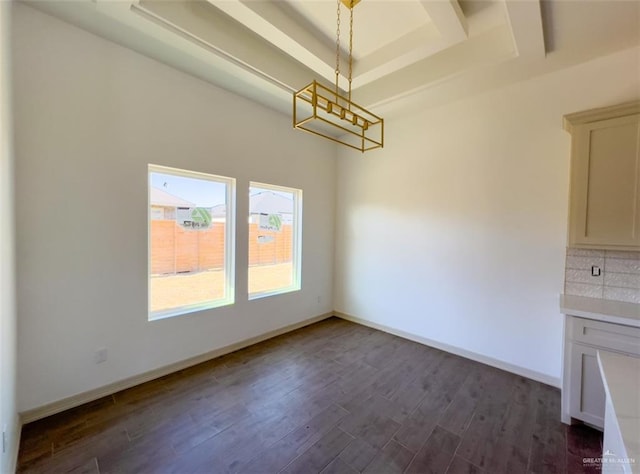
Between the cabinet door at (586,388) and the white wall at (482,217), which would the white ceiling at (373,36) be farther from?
the cabinet door at (586,388)

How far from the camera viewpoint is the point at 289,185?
3.83 meters

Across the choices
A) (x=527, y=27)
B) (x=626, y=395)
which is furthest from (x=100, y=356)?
(x=527, y=27)

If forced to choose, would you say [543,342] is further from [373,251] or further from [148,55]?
[148,55]

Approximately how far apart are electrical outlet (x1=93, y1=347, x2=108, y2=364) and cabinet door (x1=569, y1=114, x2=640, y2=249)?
4126mm

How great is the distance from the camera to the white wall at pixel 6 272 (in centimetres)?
144

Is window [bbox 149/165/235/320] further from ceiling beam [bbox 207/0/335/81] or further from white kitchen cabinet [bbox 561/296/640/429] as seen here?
white kitchen cabinet [bbox 561/296/640/429]

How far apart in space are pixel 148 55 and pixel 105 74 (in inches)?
17.1

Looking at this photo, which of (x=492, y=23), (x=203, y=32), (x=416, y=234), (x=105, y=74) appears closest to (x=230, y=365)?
(x=416, y=234)

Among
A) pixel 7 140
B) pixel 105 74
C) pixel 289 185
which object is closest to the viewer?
pixel 7 140

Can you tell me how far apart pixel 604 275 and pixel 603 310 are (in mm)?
562

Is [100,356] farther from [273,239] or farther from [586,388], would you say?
[586,388]

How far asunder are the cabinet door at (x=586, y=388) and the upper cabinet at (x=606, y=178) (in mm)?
868

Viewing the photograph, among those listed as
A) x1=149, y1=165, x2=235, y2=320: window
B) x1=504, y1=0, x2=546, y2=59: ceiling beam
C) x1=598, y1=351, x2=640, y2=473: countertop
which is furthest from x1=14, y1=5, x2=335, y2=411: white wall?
x1=598, y1=351, x2=640, y2=473: countertop

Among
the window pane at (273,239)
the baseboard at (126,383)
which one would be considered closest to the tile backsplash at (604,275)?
the window pane at (273,239)
